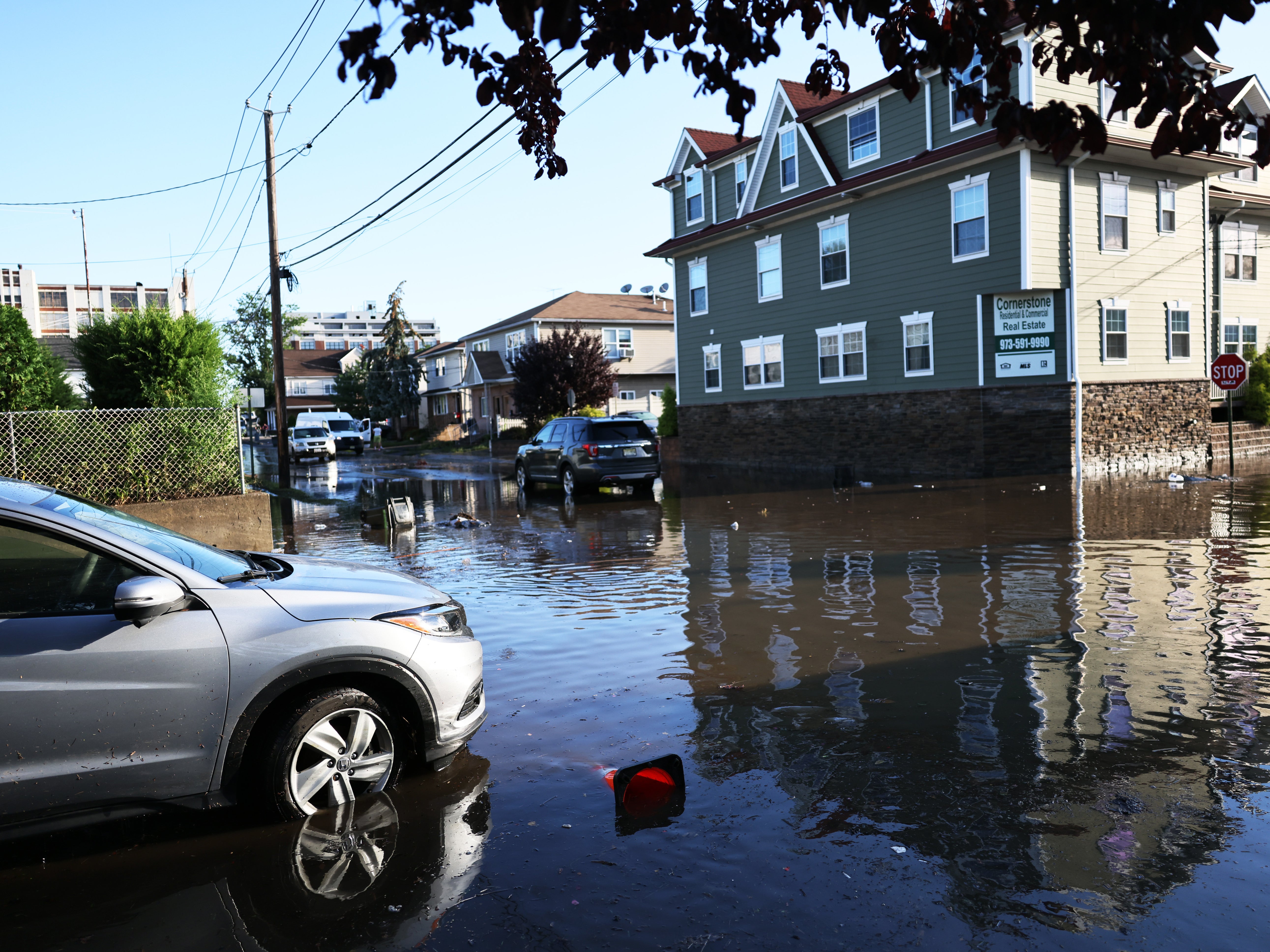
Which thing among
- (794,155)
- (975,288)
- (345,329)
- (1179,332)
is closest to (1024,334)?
(975,288)

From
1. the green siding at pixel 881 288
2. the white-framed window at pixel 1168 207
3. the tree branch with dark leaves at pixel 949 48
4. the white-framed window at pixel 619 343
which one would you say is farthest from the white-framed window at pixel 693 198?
the tree branch with dark leaves at pixel 949 48

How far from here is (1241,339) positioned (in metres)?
27.7

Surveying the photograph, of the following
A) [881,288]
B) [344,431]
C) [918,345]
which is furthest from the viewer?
[344,431]

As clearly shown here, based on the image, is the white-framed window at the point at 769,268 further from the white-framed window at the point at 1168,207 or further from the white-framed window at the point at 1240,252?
the white-framed window at the point at 1240,252

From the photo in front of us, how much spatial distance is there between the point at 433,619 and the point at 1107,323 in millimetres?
21098

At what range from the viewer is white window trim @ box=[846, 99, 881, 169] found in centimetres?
2475

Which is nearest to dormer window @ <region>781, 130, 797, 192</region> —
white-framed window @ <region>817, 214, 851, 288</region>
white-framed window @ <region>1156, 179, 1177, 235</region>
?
white-framed window @ <region>817, 214, 851, 288</region>

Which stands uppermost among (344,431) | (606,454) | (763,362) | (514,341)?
(514,341)

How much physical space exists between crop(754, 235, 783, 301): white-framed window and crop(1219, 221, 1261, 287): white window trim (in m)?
0.32

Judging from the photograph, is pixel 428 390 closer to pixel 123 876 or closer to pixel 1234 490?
pixel 1234 490

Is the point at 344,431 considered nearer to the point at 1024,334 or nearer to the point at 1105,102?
the point at 1024,334

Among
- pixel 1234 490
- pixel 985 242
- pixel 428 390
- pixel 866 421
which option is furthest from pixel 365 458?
pixel 1234 490

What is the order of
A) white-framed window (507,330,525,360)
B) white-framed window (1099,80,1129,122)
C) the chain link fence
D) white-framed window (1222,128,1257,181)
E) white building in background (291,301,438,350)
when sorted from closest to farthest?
1. the chain link fence
2. white-framed window (1099,80,1129,122)
3. white-framed window (1222,128,1257,181)
4. white-framed window (507,330,525,360)
5. white building in background (291,301,438,350)

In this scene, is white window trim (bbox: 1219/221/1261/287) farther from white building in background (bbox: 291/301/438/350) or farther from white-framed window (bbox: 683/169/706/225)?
white building in background (bbox: 291/301/438/350)
